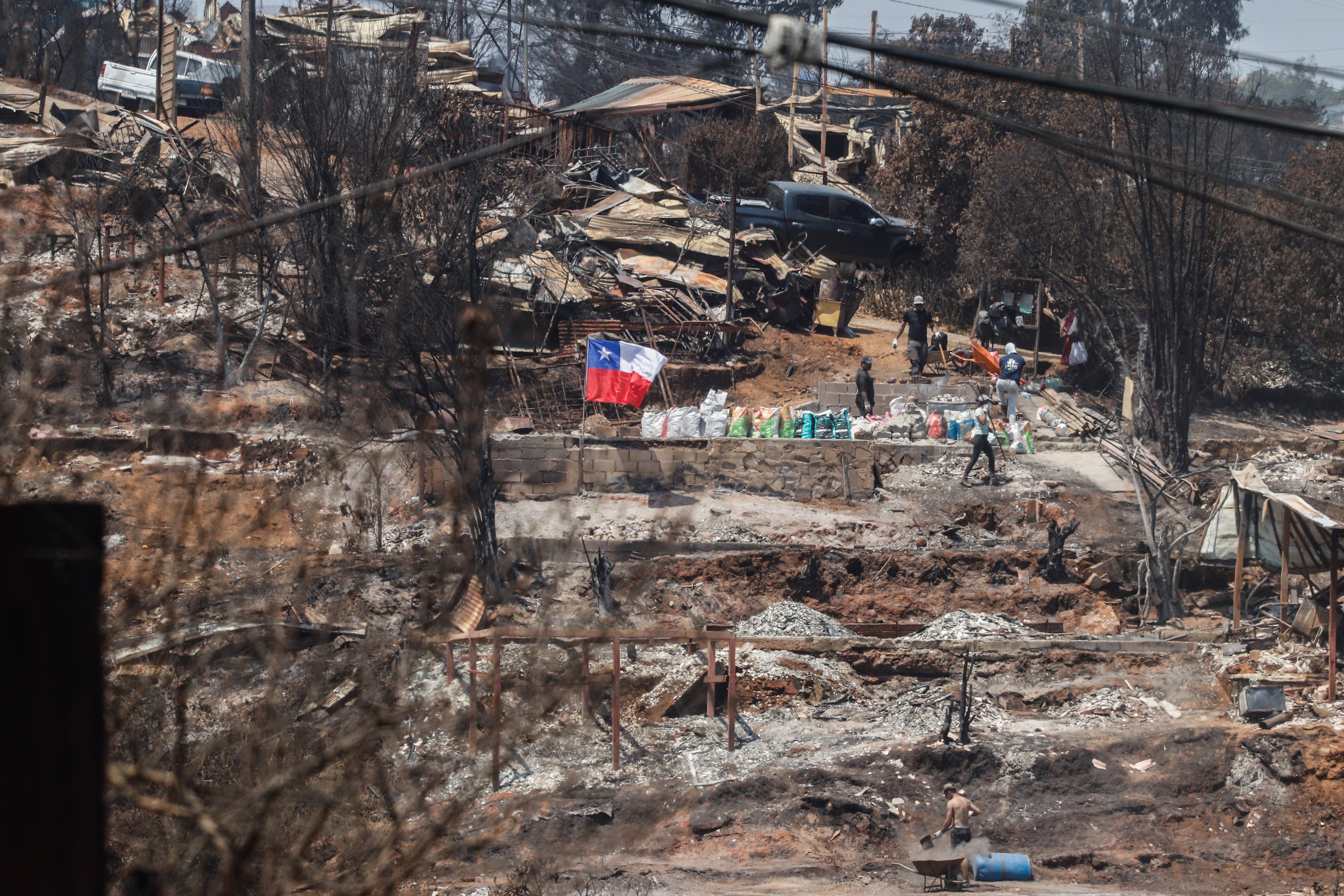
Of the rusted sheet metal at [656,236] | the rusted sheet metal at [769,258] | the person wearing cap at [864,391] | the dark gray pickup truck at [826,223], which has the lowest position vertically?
the person wearing cap at [864,391]

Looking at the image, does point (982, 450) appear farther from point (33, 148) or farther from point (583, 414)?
point (33, 148)

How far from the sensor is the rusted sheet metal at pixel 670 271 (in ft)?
77.6

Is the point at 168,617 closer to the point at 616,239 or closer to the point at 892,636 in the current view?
the point at 892,636

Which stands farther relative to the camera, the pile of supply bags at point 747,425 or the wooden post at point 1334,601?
the pile of supply bags at point 747,425

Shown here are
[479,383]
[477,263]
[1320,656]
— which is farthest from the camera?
[477,263]

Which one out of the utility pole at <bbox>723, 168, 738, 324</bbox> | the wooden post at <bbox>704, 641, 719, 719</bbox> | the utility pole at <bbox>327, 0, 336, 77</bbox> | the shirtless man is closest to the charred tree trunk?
the wooden post at <bbox>704, 641, 719, 719</bbox>

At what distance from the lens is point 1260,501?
13609mm

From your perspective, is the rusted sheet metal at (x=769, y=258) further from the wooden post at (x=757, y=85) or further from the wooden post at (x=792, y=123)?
the wooden post at (x=792, y=123)

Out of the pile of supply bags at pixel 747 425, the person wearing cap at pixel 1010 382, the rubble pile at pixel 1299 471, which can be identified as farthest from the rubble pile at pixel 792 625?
the rubble pile at pixel 1299 471

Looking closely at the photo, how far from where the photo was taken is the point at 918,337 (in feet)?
69.4

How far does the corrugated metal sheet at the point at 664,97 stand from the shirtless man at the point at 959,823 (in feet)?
64.6

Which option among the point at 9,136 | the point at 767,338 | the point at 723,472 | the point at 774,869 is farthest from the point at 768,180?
the point at 774,869

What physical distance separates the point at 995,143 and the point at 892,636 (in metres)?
15.6

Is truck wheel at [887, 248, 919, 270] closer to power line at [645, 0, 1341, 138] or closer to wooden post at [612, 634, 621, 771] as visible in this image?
wooden post at [612, 634, 621, 771]
